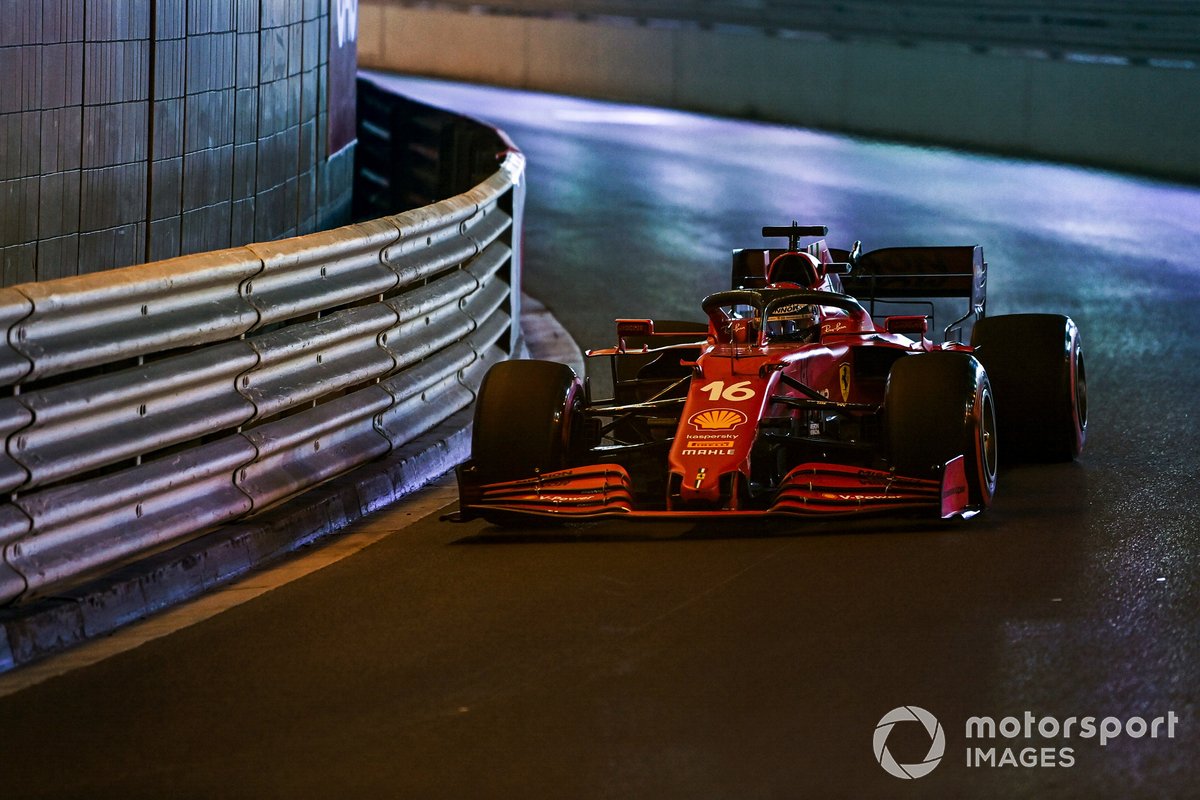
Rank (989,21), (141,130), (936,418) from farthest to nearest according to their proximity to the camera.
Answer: (989,21)
(141,130)
(936,418)

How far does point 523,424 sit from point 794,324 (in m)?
1.55

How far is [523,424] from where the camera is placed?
8250mm

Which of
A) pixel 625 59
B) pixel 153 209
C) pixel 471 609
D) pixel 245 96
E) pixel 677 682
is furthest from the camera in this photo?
pixel 625 59

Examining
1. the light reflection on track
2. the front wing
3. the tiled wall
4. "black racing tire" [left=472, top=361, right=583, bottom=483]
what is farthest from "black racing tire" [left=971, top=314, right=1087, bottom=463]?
the tiled wall

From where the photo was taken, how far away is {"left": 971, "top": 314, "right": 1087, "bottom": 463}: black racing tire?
9258 mm

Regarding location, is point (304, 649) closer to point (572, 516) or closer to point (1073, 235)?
point (572, 516)

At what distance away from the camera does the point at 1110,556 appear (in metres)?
7.36

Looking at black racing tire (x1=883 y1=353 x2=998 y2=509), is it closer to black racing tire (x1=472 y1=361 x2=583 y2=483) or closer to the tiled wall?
black racing tire (x1=472 y1=361 x2=583 y2=483)

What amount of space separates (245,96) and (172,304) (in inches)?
189

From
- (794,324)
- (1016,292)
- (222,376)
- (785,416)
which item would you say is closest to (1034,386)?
(794,324)

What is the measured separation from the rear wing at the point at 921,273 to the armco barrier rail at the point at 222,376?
7.03 ft

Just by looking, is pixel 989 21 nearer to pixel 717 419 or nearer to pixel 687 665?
pixel 717 419

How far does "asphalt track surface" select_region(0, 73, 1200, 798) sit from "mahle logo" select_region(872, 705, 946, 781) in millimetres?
27

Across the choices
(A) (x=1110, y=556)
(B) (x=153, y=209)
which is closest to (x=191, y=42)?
(B) (x=153, y=209)
